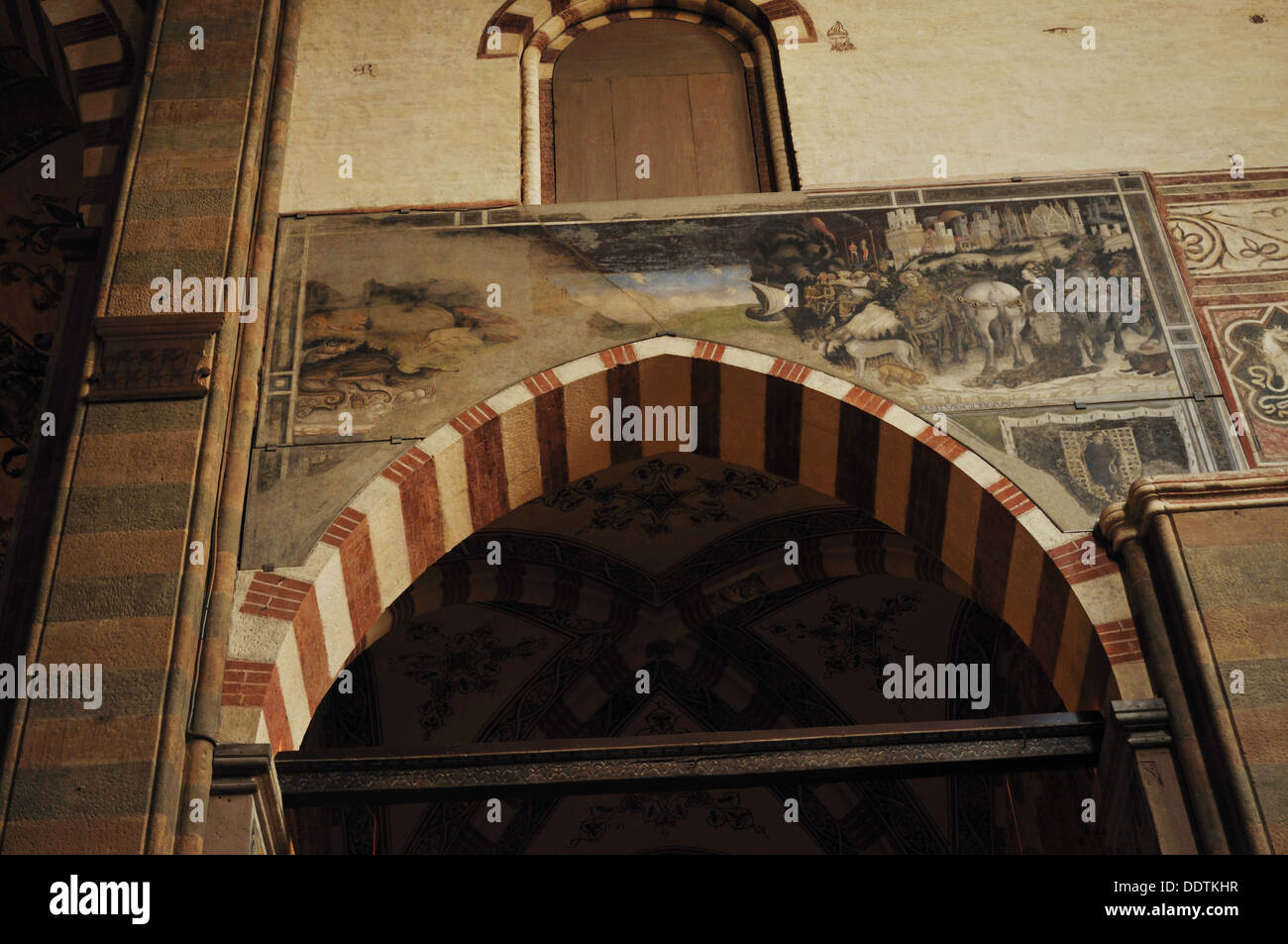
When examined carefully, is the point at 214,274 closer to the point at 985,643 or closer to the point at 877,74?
the point at 877,74

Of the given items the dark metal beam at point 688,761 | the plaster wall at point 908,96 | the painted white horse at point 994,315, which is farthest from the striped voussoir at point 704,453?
the plaster wall at point 908,96

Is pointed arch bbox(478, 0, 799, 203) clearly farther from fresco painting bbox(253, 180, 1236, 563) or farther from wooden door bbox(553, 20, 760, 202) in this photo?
fresco painting bbox(253, 180, 1236, 563)

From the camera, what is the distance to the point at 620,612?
9.78 metres

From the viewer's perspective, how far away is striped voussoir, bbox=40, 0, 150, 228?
22.8ft

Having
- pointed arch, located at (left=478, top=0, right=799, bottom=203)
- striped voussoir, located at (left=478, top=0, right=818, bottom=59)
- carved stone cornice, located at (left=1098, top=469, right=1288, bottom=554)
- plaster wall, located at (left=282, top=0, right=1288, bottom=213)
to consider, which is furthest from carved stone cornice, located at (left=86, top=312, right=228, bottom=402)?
carved stone cornice, located at (left=1098, top=469, right=1288, bottom=554)

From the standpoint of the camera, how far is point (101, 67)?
731 centimetres

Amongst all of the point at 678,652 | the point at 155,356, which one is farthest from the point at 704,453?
the point at 678,652

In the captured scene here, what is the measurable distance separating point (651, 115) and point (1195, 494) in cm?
341

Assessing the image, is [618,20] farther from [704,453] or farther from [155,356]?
[155,356]

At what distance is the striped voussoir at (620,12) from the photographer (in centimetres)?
773

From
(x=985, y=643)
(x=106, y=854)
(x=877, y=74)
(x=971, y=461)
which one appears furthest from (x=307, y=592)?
(x=985, y=643)

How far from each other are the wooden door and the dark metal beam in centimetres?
291

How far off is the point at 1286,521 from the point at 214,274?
166 inches

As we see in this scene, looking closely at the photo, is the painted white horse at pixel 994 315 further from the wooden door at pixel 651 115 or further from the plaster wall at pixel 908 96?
the wooden door at pixel 651 115
